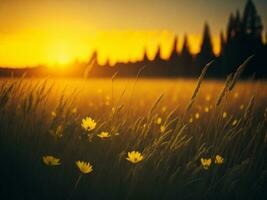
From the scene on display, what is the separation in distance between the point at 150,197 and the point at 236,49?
29.4 meters

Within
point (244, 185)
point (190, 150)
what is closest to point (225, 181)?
point (244, 185)

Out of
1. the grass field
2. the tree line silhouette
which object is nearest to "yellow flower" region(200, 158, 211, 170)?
the grass field

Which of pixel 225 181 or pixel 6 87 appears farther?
pixel 6 87

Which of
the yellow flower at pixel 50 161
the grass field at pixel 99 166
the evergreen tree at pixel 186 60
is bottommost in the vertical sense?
the evergreen tree at pixel 186 60

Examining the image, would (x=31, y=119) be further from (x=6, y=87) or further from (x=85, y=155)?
(x=85, y=155)

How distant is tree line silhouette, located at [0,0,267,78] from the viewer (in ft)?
88.8

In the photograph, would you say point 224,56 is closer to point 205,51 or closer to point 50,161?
point 205,51

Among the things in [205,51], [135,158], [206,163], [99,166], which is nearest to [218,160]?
[206,163]

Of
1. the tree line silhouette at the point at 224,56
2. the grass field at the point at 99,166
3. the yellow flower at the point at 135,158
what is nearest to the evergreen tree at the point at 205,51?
the tree line silhouette at the point at 224,56

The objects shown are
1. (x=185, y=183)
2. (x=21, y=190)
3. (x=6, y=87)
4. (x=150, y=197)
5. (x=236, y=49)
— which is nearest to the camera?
(x=21, y=190)

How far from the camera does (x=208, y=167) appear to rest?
1.87m

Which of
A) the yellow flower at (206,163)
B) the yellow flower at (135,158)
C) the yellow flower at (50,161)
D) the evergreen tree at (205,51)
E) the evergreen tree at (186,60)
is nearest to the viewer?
the yellow flower at (50,161)

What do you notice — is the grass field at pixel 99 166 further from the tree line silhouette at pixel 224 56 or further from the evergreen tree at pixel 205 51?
the evergreen tree at pixel 205 51

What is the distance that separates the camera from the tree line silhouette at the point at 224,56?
88.8 ft
